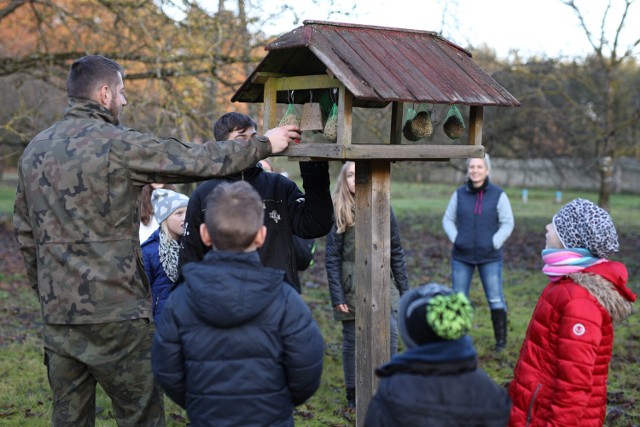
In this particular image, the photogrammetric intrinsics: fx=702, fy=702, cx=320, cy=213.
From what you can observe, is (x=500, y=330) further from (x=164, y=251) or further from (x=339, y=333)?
(x=164, y=251)

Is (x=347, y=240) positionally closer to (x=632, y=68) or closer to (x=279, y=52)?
(x=279, y=52)

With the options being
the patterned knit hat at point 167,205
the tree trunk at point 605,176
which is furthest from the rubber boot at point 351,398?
the tree trunk at point 605,176

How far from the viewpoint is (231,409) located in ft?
8.60

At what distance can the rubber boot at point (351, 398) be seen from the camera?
5.21 m

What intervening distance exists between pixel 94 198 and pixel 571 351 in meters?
2.17

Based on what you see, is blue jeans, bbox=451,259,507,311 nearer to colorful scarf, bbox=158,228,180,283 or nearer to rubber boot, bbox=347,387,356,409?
rubber boot, bbox=347,387,356,409

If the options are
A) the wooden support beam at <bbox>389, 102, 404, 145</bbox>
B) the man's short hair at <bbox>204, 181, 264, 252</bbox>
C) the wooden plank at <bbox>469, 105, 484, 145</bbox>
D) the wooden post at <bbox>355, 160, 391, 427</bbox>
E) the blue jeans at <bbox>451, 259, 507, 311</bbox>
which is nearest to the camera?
the man's short hair at <bbox>204, 181, 264, 252</bbox>

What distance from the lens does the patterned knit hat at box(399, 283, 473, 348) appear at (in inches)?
93.5

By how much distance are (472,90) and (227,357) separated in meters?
1.83

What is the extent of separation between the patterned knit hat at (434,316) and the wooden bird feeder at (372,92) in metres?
0.96

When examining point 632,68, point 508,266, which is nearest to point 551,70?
point 632,68

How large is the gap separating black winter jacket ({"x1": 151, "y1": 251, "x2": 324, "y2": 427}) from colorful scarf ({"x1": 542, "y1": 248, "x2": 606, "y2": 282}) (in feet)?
3.94

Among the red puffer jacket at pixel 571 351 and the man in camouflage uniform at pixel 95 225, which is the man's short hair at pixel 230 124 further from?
the red puffer jacket at pixel 571 351

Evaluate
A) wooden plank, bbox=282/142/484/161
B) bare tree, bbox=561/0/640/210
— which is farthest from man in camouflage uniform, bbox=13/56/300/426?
bare tree, bbox=561/0/640/210
